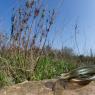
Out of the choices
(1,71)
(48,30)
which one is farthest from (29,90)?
(48,30)

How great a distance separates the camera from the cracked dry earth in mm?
3408

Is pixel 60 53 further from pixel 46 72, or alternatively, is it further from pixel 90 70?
pixel 90 70

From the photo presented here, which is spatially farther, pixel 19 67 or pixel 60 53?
pixel 60 53

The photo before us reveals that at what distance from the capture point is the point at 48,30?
205 inches

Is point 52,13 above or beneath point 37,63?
above

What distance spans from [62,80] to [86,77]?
0.26m

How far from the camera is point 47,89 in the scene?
3561 mm

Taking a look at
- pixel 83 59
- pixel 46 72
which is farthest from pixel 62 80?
pixel 83 59

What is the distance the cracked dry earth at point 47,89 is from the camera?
134 inches

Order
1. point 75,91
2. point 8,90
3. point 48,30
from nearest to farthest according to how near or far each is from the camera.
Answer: point 75,91
point 8,90
point 48,30

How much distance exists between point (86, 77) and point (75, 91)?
206 millimetres

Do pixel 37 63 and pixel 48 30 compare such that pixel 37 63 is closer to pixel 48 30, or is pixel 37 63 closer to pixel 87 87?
pixel 48 30

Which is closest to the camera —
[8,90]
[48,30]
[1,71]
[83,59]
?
[8,90]

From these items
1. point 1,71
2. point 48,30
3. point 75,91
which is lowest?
point 75,91
